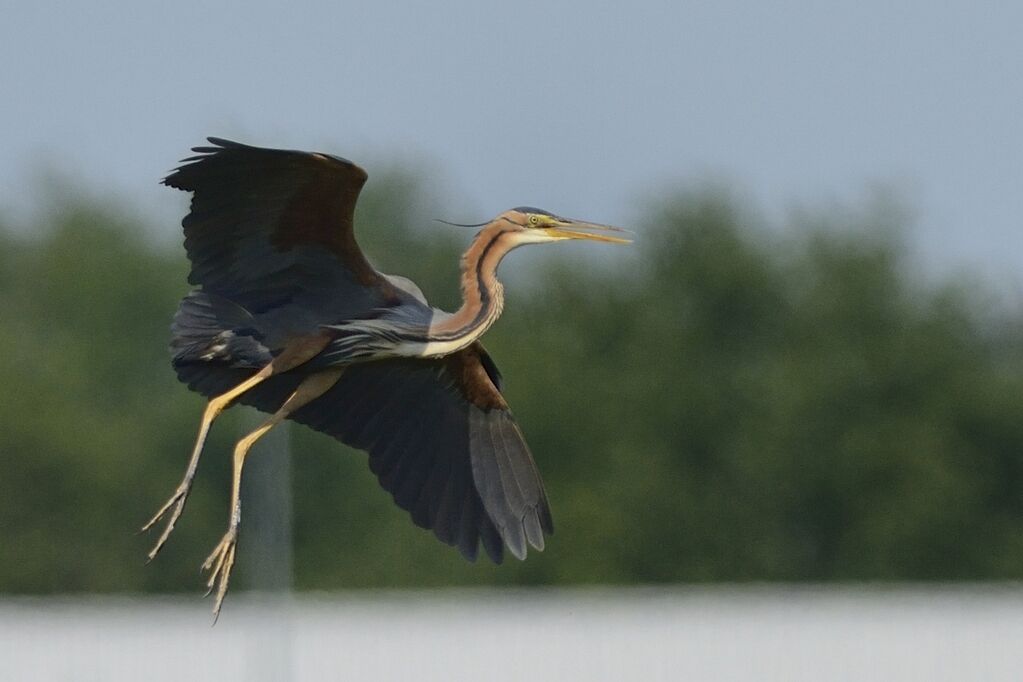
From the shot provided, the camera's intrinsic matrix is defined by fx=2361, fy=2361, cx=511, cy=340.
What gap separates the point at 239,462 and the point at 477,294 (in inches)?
58.1

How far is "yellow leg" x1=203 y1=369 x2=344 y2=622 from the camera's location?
1155cm

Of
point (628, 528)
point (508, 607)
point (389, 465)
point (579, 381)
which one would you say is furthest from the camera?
point (579, 381)

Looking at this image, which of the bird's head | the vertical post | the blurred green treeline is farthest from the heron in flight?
the blurred green treeline

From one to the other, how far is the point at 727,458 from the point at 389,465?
36255 millimetres

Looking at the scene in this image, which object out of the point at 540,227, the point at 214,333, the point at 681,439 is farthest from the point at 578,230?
the point at 681,439

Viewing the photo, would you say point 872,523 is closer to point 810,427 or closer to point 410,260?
point 810,427

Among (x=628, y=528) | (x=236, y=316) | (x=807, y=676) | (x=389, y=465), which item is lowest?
(x=628, y=528)

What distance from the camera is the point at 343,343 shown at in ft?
39.8

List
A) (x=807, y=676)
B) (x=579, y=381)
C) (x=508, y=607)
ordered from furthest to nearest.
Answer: (x=579, y=381) < (x=508, y=607) < (x=807, y=676)

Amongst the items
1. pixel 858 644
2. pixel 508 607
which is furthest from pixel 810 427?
pixel 858 644

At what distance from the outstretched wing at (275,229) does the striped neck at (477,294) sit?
0.37 m

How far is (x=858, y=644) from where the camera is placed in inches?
931

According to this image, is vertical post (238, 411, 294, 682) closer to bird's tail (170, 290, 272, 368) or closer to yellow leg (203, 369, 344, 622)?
yellow leg (203, 369, 344, 622)

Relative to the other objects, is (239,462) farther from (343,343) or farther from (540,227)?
(540,227)
